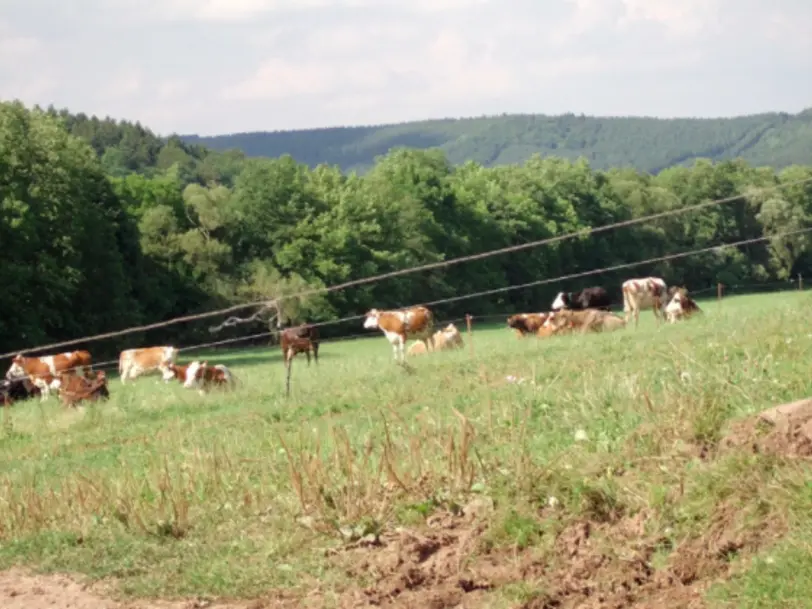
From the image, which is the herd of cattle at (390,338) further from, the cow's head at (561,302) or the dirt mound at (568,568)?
the dirt mound at (568,568)

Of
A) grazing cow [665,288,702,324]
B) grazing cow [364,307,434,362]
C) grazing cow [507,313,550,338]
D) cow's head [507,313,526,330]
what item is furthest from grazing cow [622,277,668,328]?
grazing cow [364,307,434,362]

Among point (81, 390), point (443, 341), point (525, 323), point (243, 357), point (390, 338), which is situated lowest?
Answer: point (243, 357)

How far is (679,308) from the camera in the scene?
34.3 meters

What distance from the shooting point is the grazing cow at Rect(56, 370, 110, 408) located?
24.6 metres

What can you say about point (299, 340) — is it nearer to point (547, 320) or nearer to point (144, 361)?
point (144, 361)

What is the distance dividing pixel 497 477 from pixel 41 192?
1947 inches

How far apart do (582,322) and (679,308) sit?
348 cm

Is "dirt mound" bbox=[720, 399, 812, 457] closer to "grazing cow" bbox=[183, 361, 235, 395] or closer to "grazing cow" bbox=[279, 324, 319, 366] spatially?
"grazing cow" bbox=[183, 361, 235, 395]

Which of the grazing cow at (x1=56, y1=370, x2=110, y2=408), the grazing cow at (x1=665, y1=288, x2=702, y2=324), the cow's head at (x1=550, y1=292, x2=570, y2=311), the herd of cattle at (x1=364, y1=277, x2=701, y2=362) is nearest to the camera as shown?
the grazing cow at (x1=56, y1=370, x2=110, y2=408)

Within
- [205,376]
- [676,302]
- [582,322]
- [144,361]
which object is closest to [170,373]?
[205,376]

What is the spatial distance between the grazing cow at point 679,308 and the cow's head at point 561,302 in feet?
21.6

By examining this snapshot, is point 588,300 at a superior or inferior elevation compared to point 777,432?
inferior

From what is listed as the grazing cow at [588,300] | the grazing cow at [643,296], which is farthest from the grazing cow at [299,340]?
the grazing cow at [588,300]

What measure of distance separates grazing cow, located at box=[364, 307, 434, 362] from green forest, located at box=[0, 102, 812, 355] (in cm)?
1884
